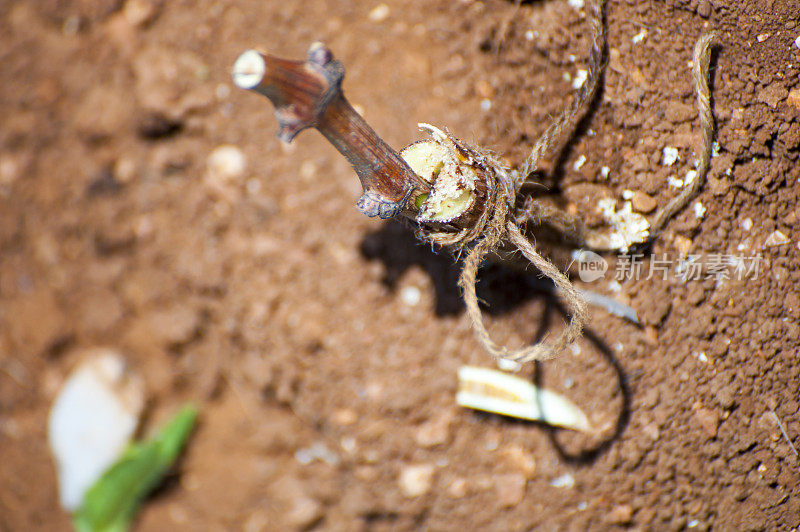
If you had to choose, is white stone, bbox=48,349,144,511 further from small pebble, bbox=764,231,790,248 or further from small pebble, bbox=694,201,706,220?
small pebble, bbox=764,231,790,248

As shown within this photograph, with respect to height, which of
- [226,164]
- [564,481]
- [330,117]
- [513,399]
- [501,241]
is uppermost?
[330,117]

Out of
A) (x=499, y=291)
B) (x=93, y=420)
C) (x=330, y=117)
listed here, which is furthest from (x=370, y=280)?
(x=93, y=420)

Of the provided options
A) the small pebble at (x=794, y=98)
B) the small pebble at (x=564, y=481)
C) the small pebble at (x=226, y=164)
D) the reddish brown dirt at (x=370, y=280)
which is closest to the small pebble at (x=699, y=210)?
the reddish brown dirt at (x=370, y=280)

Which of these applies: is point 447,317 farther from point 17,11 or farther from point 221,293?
point 17,11

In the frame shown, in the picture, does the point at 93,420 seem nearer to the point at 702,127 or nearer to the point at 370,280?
the point at 370,280

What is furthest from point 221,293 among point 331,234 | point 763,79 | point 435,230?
point 763,79

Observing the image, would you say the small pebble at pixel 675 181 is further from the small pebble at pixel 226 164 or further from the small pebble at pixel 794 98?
the small pebble at pixel 226 164

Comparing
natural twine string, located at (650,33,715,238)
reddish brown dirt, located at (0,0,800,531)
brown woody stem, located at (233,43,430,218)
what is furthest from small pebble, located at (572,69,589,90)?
brown woody stem, located at (233,43,430,218)
